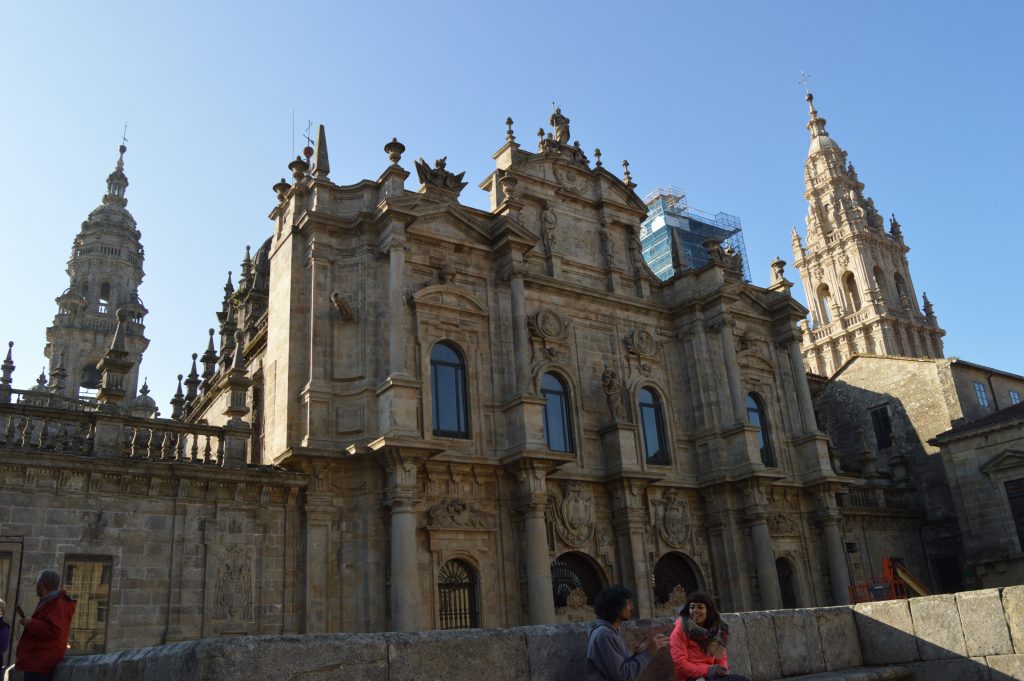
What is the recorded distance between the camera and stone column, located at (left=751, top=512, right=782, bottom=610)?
848 inches

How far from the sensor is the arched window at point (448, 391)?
62.3 ft

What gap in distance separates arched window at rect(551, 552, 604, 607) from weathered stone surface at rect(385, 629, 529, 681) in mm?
12715

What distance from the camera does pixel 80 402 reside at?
24891 millimetres

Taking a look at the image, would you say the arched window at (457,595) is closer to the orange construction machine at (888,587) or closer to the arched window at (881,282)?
the orange construction machine at (888,587)

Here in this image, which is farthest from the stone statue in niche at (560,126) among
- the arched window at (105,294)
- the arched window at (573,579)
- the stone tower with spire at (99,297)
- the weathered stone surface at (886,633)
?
the arched window at (105,294)

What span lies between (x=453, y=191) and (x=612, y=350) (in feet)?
20.6

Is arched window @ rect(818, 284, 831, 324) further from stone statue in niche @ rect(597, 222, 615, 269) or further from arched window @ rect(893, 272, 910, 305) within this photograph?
stone statue in niche @ rect(597, 222, 615, 269)

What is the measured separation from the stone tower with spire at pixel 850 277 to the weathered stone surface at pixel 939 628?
49129 mm

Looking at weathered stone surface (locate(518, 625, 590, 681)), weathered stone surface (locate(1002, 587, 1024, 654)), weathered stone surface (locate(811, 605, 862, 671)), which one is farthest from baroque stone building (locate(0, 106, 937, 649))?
weathered stone surface (locate(1002, 587, 1024, 654))

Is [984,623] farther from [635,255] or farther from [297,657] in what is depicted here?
[635,255]

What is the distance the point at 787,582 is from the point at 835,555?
168 centimetres

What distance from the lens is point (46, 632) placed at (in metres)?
6.91

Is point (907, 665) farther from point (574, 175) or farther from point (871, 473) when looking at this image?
point (871, 473)

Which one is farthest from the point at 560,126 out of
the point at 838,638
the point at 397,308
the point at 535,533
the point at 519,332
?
the point at 838,638
